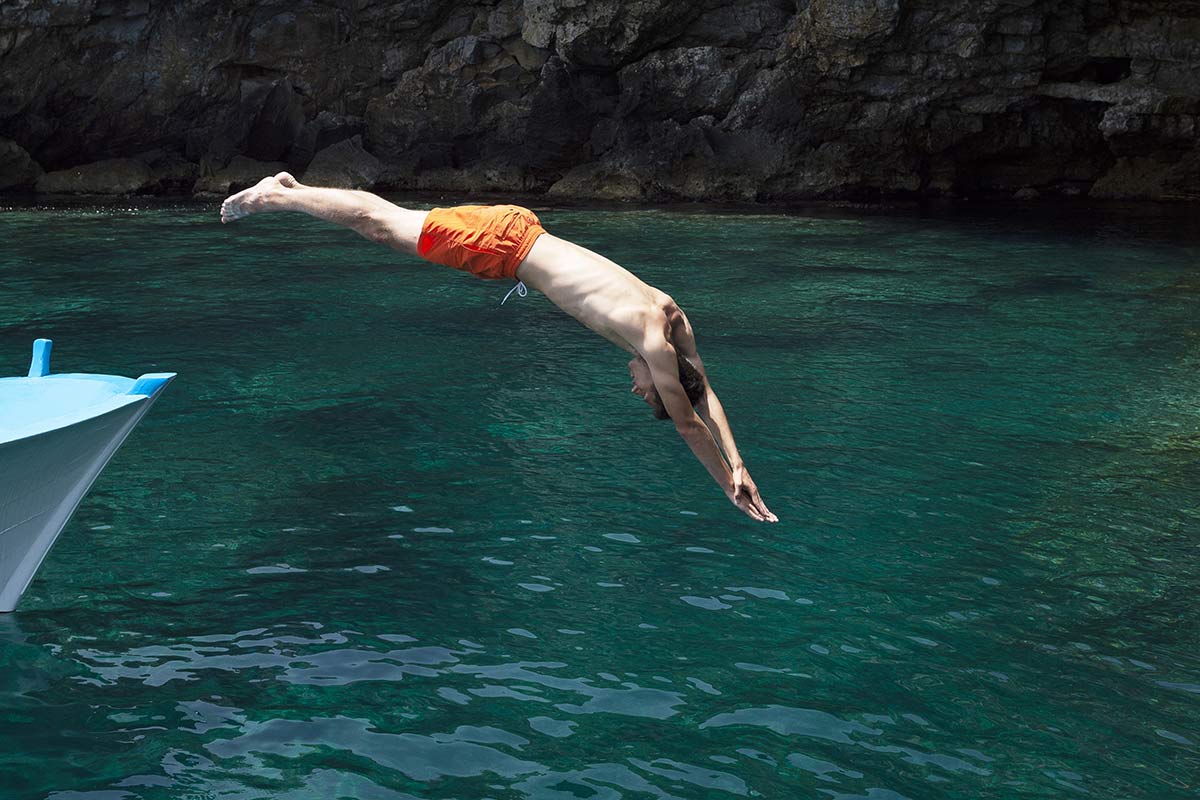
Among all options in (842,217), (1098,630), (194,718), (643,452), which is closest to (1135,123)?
(842,217)

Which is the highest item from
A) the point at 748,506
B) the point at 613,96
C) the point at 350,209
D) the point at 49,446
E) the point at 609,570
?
the point at 613,96

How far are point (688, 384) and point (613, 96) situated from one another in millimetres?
21491

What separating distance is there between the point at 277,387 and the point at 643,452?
12.7 feet

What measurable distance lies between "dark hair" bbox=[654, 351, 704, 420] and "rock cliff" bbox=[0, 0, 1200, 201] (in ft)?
61.1

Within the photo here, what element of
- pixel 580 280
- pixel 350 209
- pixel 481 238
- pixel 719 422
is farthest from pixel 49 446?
pixel 719 422

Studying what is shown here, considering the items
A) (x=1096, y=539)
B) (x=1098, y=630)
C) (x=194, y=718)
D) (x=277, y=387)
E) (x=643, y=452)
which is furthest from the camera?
(x=277, y=387)

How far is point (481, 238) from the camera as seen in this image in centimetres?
676

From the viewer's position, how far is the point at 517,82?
1075 inches

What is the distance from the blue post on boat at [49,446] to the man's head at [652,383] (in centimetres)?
249

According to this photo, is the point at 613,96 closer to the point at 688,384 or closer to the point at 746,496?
the point at 688,384

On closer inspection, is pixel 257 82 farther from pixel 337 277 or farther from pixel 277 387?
pixel 277 387

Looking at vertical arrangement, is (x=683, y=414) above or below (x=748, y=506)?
above

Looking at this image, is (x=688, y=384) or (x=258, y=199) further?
(x=258, y=199)

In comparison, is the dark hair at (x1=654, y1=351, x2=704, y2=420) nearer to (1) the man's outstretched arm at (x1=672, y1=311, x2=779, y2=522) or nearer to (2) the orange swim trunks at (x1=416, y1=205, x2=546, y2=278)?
(1) the man's outstretched arm at (x1=672, y1=311, x2=779, y2=522)
